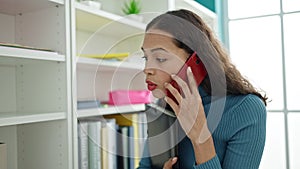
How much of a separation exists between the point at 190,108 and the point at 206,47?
211 millimetres

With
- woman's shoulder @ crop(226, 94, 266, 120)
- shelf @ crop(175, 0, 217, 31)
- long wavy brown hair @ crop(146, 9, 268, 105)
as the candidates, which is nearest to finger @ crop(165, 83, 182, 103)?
long wavy brown hair @ crop(146, 9, 268, 105)

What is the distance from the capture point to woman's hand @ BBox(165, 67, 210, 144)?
775mm

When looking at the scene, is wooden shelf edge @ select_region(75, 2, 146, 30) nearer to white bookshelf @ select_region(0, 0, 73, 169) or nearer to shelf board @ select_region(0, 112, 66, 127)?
white bookshelf @ select_region(0, 0, 73, 169)

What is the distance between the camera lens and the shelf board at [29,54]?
854 mm

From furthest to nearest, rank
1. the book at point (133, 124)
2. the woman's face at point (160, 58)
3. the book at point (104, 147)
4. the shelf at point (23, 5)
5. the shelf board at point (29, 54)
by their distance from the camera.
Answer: the book at point (133, 124)
the book at point (104, 147)
the shelf at point (23, 5)
the shelf board at point (29, 54)
the woman's face at point (160, 58)

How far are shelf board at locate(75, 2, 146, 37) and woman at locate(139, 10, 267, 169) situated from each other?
15.2 inches

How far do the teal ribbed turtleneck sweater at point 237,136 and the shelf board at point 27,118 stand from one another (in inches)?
11.7

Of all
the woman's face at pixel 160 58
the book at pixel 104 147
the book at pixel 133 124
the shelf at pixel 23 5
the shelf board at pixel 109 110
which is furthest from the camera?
the book at pixel 133 124

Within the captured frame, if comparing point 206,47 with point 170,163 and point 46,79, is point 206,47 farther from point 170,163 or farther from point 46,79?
point 46,79

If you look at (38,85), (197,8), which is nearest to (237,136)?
(38,85)

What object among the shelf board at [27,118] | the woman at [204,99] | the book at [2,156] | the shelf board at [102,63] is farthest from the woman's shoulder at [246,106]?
the book at [2,156]

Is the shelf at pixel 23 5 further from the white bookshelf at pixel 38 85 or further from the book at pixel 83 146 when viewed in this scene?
the book at pixel 83 146

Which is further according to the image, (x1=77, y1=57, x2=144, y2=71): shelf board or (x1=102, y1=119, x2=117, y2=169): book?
(x1=102, y1=119, x2=117, y2=169): book

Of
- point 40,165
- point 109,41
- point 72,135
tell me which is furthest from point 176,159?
point 109,41
